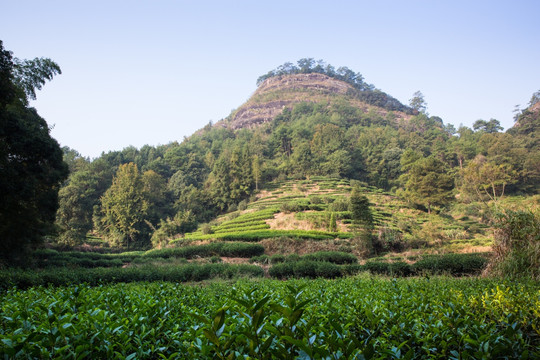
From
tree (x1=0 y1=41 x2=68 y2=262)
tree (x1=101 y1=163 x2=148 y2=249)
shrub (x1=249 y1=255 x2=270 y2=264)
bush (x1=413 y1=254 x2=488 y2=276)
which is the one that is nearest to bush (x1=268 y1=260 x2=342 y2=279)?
bush (x1=413 y1=254 x2=488 y2=276)

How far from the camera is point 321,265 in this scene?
12.6 metres

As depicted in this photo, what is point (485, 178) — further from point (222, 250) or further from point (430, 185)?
point (222, 250)

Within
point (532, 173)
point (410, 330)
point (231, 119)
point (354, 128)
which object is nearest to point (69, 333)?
point (410, 330)

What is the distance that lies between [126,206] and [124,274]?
3116 centimetres

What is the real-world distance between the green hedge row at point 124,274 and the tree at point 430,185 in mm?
29125

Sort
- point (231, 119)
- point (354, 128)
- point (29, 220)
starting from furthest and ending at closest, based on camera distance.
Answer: point (231, 119)
point (354, 128)
point (29, 220)

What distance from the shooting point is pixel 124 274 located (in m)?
12.0

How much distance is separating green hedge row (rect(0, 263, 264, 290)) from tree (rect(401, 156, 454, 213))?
95.6ft

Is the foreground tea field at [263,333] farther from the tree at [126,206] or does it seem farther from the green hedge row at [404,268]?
the tree at [126,206]

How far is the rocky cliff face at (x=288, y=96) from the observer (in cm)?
10475

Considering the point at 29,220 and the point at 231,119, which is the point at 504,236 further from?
the point at 231,119

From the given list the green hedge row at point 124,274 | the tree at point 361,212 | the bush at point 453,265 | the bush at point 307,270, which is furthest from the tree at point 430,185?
the green hedge row at point 124,274

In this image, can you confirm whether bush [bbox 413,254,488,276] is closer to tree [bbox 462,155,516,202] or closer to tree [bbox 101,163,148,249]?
tree [bbox 462,155,516,202]

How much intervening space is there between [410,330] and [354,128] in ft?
245
